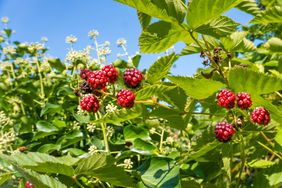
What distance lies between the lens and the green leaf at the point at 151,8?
1.33 m

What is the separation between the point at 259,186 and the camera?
165cm

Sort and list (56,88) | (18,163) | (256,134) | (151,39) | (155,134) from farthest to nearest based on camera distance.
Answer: (56,88) < (155,134) < (256,134) < (151,39) < (18,163)

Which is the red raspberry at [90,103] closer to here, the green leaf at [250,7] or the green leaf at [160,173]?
the green leaf at [160,173]

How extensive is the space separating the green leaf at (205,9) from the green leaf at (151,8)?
0.06 meters

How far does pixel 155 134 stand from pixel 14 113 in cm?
97

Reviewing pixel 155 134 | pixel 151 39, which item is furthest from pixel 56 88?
pixel 151 39

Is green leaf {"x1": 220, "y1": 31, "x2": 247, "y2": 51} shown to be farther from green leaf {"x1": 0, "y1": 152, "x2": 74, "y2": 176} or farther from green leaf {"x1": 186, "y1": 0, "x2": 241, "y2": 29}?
green leaf {"x1": 0, "y1": 152, "x2": 74, "y2": 176}

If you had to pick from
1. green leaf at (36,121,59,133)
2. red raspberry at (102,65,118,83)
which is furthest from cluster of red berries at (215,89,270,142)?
green leaf at (36,121,59,133)

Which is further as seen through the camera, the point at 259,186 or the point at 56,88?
the point at 56,88

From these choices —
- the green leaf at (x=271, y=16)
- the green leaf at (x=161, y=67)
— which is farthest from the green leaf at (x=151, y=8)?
Answer: the green leaf at (x=271, y=16)

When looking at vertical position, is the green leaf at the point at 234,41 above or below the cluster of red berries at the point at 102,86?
below

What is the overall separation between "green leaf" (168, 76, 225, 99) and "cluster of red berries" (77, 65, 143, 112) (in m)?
0.14

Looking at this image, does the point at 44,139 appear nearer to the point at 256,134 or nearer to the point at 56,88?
the point at 56,88

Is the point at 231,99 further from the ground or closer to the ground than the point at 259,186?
further from the ground
